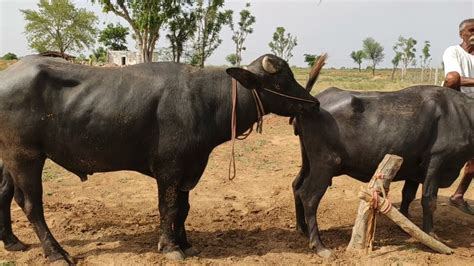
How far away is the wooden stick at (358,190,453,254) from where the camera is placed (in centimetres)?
462

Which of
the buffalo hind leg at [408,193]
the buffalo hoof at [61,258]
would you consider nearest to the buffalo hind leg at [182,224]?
the buffalo hoof at [61,258]

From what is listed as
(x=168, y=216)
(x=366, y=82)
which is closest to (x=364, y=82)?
(x=366, y=82)

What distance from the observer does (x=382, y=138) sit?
5035 millimetres

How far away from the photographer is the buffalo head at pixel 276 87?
475 cm

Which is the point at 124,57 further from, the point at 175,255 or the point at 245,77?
the point at 175,255

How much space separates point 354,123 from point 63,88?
3.16 m

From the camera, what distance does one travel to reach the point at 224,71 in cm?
498

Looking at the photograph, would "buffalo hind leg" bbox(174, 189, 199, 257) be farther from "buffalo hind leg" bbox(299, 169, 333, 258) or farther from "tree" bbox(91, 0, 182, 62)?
"tree" bbox(91, 0, 182, 62)

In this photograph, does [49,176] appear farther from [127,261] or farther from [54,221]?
[127,261]

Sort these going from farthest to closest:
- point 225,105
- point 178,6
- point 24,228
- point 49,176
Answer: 1. point 178,6
2. point 49,176
3. point 24,228
4. point 225,105

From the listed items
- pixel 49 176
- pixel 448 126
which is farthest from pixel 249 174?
pixel 448 126

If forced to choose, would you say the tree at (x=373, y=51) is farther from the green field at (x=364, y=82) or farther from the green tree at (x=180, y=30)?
the green tree at (x=180, y=30)

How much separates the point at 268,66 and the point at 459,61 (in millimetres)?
2862

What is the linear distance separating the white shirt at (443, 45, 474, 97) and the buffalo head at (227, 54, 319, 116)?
2.23 meters
